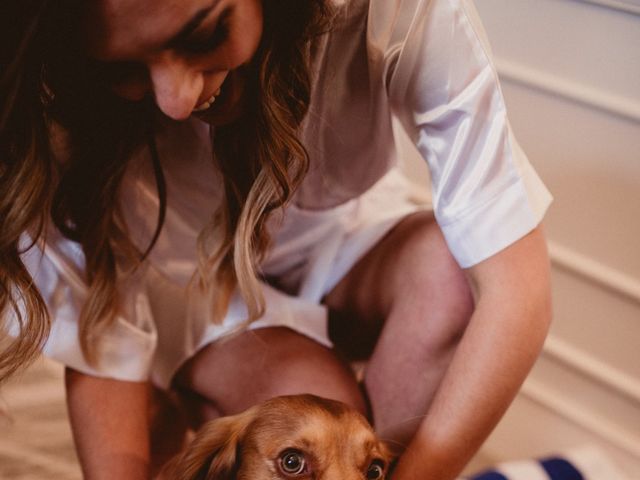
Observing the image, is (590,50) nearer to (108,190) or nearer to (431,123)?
(431,123)

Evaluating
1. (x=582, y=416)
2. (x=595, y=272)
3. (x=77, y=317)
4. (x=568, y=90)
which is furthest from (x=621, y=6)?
(x=77, y=317)

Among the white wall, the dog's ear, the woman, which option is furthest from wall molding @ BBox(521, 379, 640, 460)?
the dog's ear

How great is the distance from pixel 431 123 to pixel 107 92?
0.37m

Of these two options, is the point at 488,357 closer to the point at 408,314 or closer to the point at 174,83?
the point at 408,314

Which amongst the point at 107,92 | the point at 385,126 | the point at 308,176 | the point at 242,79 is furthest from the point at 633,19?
the point at 107,92

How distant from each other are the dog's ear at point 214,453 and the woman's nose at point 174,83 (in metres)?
0.35

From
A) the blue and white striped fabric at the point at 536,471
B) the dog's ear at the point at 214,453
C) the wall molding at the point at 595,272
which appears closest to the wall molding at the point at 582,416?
the blue and white striped fabric at the point at 536,471

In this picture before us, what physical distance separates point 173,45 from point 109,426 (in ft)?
1.92

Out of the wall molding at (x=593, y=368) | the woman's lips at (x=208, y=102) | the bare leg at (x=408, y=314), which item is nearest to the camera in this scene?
the woman's lips at (x=208, y=102)

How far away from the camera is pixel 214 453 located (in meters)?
0.88

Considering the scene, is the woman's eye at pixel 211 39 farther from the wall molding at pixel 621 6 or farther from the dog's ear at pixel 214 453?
the wall molding at pixel 621 6

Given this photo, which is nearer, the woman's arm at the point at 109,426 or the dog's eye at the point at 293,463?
the dog's eye at the point at 293,463

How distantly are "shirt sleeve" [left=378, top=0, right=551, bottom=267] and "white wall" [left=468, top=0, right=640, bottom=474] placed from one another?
0.41m

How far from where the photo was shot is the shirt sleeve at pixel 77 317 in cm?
103
